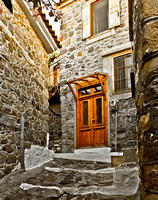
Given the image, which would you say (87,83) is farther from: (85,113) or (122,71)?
(122,71)

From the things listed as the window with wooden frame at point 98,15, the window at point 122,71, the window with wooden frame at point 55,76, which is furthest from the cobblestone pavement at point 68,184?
the window with wooden frame at point 55,76

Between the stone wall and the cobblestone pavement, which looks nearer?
the cobblestone pavement

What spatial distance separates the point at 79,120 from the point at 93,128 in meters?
0.65

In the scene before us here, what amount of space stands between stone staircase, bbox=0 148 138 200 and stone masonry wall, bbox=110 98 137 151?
221 centimetres

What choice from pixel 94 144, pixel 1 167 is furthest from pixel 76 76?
pixel 1 167

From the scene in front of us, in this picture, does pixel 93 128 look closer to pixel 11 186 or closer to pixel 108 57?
pixel 108 57

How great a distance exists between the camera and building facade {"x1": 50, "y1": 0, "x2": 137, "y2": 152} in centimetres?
703

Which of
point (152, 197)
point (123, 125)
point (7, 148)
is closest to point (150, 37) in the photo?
point (152, 197)

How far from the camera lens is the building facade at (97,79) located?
23.1 ft

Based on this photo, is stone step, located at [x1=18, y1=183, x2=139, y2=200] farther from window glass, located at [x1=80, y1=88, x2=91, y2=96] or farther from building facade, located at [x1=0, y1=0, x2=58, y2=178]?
window glass, located at [x1=80, y1=88, x2=91, y2=96]

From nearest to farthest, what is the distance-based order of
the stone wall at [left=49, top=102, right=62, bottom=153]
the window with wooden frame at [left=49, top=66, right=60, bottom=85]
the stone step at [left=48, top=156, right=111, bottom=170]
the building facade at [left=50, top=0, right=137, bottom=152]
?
the stone step at [left=48, top=156, right=111, bottom=170], the building facade at [left=50, top=0, right=137, bottom=152], the stone wall at [left=49, top=102, right=62, bottom=153], the window with wooden frame at [left=49, top=66, right=60, bottom=85]

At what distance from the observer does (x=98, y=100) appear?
771 centimetres

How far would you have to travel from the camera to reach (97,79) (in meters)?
7.71

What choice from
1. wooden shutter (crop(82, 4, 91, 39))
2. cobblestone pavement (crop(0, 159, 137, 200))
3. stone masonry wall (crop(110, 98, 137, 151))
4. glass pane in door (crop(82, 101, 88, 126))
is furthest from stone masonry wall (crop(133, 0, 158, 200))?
wooden shutter (crop(82, 4, 91, 39))
